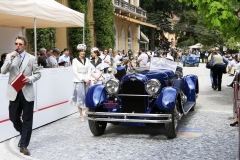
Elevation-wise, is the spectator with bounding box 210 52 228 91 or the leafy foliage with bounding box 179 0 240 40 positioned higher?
the leafy foliage with bounding box 179 0 240 40

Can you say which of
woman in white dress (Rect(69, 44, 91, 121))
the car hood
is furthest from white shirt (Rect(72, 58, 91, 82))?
the car hood

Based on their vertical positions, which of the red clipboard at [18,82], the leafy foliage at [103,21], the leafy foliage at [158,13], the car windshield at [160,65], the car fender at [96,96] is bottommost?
the car fender at [96,96]

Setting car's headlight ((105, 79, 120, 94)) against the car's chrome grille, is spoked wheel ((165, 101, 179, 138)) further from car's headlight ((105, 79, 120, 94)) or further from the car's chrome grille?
car's headlight ((105, 79, 120, 94))

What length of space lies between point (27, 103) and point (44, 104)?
2.62 m

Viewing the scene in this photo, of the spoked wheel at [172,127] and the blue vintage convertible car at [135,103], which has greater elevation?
the blue vintage convertible car at [135,103]

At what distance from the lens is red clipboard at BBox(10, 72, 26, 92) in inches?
190

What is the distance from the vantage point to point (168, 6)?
50344 millimetres

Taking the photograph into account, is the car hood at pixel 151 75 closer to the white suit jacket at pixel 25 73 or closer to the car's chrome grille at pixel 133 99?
the car's chrome grille at pixel 133 99

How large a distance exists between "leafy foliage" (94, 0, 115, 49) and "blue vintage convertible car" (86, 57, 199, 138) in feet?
58.4

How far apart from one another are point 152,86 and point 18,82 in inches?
98.9

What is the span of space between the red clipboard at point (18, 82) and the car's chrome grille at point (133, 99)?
7.01 ft

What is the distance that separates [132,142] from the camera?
5.88 metres

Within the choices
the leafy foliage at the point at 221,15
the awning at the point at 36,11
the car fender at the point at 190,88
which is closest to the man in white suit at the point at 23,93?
the awning at the point at 36,11

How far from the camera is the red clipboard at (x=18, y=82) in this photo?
4.83 m
